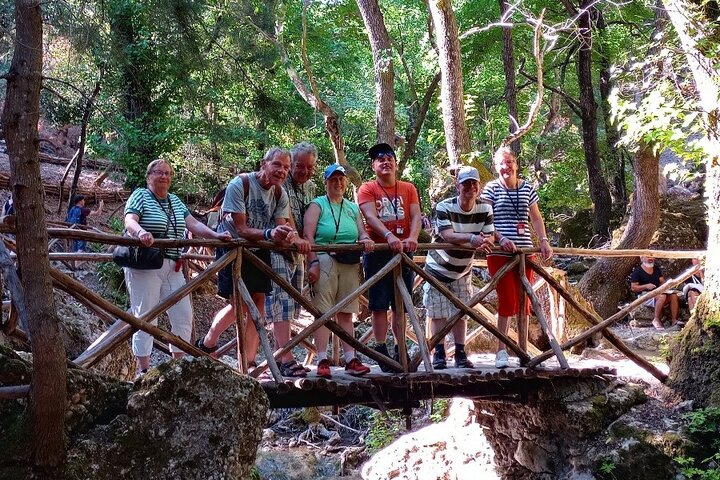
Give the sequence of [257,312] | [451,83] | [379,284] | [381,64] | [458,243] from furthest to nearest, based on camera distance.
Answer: [381,64] < [451,83] < [458,243] < [379,284] < [257,312]

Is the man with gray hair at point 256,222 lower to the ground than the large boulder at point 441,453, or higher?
higher

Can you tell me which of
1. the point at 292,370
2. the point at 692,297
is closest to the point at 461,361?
the point at 292,370

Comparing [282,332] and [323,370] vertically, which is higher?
[282,332]

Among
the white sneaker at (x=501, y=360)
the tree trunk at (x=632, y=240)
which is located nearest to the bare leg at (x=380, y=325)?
the white sneaker at (x=501, y=360)

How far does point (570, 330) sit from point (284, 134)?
9985mm

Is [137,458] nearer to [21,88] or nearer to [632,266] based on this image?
[21,88]

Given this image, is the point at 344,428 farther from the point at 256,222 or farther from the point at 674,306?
the point at 256,222

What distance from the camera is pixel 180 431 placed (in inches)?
145

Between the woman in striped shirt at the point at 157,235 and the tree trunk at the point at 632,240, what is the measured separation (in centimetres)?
811

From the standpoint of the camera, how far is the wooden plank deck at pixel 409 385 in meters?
4.92

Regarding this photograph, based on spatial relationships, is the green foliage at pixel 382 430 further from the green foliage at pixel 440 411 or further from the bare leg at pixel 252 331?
the bare leg at pixel 252 331

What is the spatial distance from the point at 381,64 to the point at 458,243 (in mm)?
6205

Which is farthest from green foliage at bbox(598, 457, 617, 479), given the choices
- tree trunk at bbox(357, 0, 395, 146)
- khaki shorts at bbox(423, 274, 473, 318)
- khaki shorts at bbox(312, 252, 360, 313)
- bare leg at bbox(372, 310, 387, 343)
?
tree trunk at bbox(357, 0, 395, 146)

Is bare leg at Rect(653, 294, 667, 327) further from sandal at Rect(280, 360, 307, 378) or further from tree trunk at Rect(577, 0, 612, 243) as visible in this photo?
sandal at Rect(280, 360, 307, 378)
